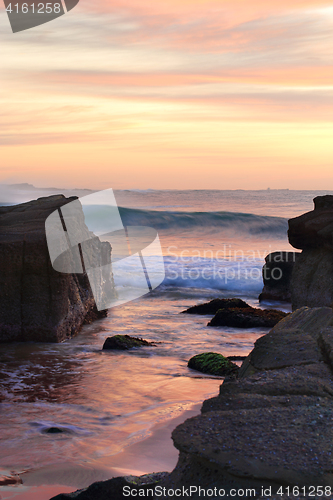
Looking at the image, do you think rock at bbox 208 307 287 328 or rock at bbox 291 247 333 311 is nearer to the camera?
rock at bbox 291 247 333 311

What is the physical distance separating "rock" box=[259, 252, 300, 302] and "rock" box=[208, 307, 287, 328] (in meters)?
2.32

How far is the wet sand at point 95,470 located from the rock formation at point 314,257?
3576 millimetres

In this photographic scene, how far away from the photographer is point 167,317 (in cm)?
743

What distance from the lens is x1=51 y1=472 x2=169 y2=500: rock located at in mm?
2172

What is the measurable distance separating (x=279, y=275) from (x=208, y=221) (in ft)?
69.1

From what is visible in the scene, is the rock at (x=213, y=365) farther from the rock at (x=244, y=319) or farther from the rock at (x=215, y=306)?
the rock at (x=215, y=306)

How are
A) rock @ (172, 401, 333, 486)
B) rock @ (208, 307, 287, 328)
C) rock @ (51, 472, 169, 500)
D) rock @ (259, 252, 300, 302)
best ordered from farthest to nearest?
rock @ (259, 252, 300, 302), rock @ (208, 307, 287, 328), rock @ (51, 472, 169, 500), rock @ (172, 401, 333, 486)

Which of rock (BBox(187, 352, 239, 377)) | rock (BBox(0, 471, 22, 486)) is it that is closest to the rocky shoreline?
rock (BBox(0, 471, 22, 486))

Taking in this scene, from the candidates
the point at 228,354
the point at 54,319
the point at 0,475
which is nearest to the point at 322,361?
the point at 0,475

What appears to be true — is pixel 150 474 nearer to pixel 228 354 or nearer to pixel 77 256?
pixel 228 354

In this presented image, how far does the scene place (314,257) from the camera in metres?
6.25

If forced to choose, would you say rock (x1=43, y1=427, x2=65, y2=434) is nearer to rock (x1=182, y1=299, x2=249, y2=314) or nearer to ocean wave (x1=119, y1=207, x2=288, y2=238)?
rock (x1=182, y1=299, x2=249, y2=314)

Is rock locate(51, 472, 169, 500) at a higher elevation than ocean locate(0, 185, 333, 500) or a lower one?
higher

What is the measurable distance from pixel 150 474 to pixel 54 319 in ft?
11.0
